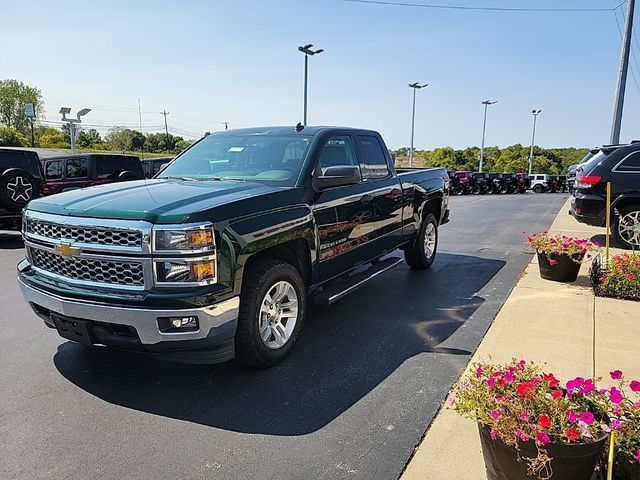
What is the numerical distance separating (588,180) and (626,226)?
1.06 m

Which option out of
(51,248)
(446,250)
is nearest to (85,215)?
(51,248)

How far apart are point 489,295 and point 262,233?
3484 millimetres

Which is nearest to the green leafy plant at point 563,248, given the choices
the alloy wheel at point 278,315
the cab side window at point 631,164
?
the cab side window at point 631,164

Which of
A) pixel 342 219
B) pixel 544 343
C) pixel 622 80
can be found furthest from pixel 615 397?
pixel 622 80

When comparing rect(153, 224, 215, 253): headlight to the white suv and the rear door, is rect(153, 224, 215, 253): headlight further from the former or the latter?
the white suv

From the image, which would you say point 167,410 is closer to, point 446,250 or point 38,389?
point 38,389

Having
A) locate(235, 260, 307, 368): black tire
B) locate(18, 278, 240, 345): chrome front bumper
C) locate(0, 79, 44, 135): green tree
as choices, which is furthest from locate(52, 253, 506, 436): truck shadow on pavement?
locate(0, 79, 44, 135): green tree

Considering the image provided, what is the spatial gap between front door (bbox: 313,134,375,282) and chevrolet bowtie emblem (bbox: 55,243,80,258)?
190 cm

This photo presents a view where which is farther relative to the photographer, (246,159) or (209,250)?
(246,159)

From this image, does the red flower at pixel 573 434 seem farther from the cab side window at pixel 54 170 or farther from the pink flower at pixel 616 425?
the cab side window at pixel 54 170

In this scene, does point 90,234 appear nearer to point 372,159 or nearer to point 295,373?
point 295,373

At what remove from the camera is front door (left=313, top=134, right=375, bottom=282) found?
430 centimetres

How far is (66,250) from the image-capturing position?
323cm

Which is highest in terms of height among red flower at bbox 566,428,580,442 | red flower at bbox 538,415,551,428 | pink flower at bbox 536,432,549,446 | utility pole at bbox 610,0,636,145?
utility pole at bbox 610,0,636,145
